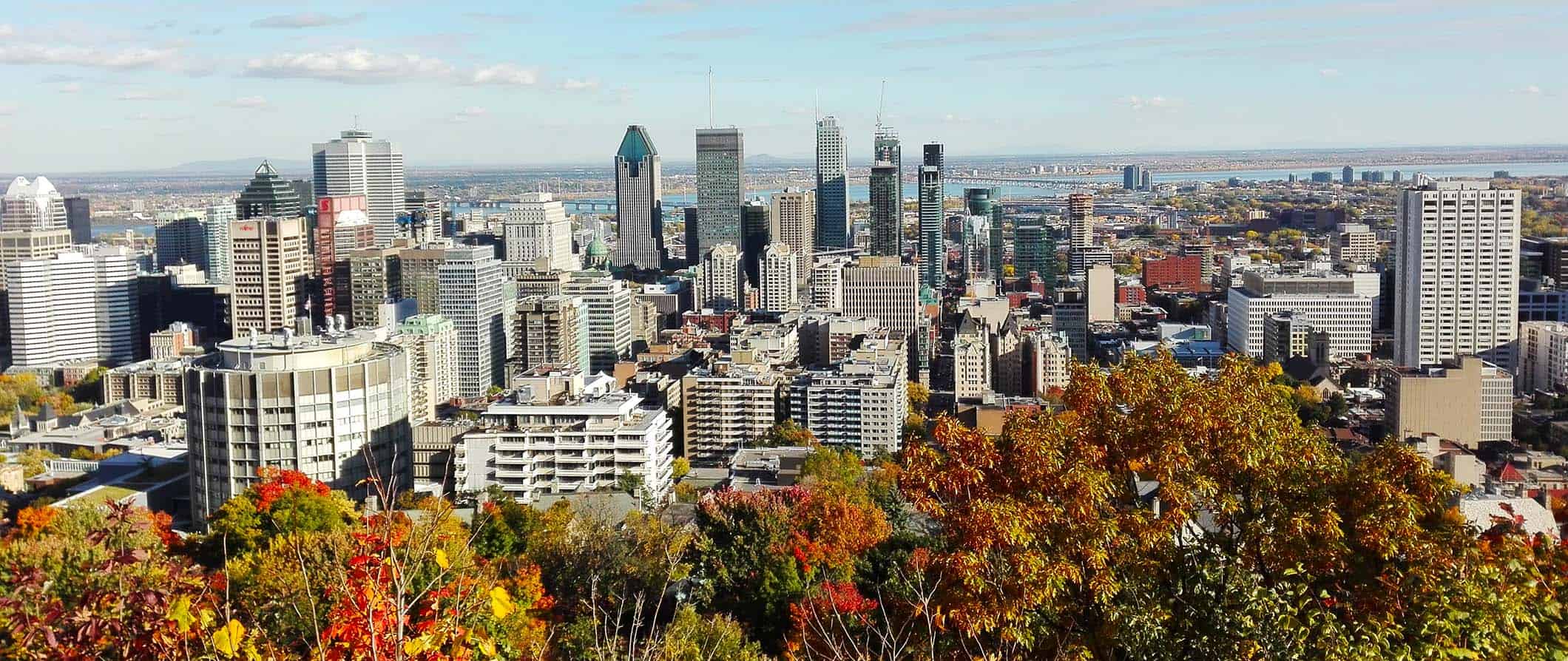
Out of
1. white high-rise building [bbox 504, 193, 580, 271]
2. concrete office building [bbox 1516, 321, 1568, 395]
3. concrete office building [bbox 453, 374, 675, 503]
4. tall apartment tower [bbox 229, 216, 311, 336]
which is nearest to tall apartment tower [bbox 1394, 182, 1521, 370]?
concrete office building [bbox 1516, 321, 1568, 395]

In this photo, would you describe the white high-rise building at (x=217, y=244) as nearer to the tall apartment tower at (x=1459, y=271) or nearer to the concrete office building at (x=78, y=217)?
the concrete office building at (x=78, y=217)

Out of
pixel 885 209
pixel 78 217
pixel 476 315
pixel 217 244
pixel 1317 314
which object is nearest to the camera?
pixel 476 315

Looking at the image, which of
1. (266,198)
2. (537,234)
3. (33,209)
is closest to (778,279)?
(537,234)

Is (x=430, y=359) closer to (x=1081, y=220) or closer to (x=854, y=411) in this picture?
(x=854, y=411)

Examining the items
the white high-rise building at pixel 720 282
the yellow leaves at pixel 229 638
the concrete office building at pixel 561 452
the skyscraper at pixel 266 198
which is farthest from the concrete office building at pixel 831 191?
the yellow leaves at pixel 229 638

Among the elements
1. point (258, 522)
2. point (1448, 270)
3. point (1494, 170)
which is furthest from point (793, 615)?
point (1494, 170)

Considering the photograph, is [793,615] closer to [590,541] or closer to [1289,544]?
[590,541]
